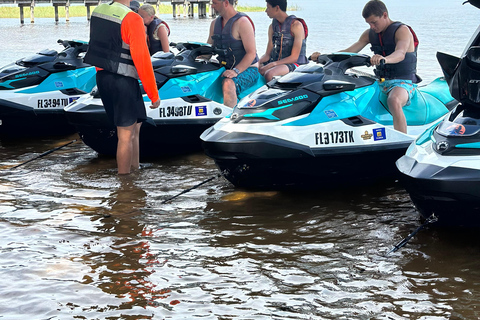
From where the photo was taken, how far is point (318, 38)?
28.4m

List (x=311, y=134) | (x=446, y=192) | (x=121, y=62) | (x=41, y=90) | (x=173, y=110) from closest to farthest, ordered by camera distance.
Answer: (x=446, y=192)
(x=311, y=134)
(x=121, y=62)
(x=173, y=110)
(x=41, y=90)

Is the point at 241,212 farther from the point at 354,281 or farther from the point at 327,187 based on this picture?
the point at 354,281

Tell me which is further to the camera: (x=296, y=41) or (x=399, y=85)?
(x=296, y=41)

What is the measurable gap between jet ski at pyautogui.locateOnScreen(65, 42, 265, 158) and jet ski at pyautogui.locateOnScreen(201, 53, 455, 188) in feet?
4.24

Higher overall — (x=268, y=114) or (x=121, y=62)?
(x=121, y=62)

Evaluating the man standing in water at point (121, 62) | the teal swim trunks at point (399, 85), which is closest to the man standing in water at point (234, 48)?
the man standing in water at point (121, 62)

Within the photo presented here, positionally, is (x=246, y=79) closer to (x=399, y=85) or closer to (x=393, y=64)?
(x=393, y=64)

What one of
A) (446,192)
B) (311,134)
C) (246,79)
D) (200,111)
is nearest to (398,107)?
(311,134)

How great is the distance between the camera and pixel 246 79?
7523 mm

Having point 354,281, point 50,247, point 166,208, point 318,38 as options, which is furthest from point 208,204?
point 318,38

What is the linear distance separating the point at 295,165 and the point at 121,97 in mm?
1688

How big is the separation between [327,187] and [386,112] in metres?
0.84

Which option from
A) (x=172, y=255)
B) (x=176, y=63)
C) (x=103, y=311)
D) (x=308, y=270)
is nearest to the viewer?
(x=103, y=311)

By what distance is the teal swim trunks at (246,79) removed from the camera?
7492mm
